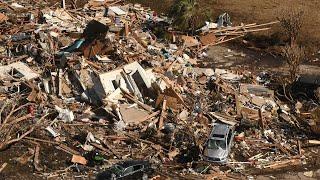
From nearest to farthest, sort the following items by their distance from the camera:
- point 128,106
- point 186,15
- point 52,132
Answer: point 52,132
point 128,106
point 186,15

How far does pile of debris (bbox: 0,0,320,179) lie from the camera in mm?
17375

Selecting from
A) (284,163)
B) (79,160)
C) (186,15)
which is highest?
(186,15)

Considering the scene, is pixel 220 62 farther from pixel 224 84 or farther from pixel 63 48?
pixel 63 48

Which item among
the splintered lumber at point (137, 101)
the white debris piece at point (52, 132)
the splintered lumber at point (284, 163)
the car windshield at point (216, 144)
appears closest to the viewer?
the car windshield at point (216, 144)

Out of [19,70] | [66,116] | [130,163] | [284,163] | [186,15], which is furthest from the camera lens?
[186,15]

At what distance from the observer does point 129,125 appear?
1875 cm

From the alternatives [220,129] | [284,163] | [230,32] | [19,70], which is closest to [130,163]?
[220,129]

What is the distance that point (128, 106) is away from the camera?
19.3 m

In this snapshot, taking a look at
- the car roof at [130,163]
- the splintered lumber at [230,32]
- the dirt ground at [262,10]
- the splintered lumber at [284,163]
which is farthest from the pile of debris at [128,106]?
the dirt ground at [262,10]

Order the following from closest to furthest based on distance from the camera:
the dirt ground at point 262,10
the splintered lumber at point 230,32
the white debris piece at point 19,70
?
1. the white debris piece at point 19,70
2. the splintered lumber at point 230,32
3. the dirt ground at point 262,10

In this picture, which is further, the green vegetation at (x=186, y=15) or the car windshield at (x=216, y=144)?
the green vegetation at (x=186, y=15)

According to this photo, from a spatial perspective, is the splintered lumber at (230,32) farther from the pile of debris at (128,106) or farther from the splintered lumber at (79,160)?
the splintered lumber at (79,160)

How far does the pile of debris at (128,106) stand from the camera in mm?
17375

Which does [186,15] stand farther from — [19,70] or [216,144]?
[216,144]
